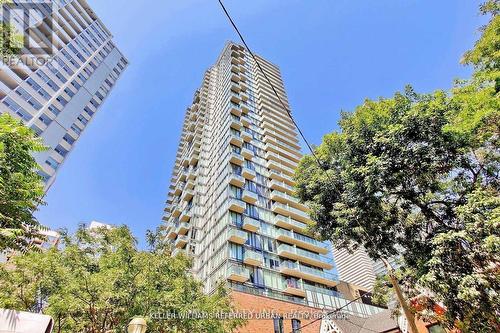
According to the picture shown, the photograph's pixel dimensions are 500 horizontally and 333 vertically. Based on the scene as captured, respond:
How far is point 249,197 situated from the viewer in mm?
39344

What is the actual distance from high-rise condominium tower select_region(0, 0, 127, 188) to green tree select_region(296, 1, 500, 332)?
32.2 metres

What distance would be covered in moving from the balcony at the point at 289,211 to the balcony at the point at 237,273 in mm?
12631

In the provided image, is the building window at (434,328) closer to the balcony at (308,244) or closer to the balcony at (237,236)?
the balcony at (237,236)

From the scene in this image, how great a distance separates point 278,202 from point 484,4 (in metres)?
33.9

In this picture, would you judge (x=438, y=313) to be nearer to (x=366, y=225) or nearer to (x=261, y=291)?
(x=366, y=225)

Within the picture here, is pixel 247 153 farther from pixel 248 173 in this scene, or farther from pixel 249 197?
pixel 249 197

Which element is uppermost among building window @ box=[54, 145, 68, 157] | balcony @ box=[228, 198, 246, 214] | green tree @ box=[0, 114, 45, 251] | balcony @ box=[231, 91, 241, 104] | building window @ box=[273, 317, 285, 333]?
balcony @ box=[231, 91, 241, 104]

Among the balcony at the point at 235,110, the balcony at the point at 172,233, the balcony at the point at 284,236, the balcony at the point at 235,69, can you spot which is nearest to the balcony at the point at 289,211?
the balcony at the point at 284,236

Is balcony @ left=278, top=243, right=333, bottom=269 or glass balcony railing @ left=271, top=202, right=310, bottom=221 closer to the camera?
balcony @ left=278, top=243, right=333, bottom=269

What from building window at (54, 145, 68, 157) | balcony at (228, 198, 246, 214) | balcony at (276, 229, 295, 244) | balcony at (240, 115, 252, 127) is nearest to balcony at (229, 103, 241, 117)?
balcony at (240, 115, 252, 127)

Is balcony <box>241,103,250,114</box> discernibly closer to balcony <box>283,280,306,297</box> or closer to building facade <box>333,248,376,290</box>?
balcony <box>283,280,306,297</box>

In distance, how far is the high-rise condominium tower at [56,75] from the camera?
36469mm

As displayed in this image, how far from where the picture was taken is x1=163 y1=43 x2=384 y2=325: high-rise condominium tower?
32969 millimetres

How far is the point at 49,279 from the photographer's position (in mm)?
11930
